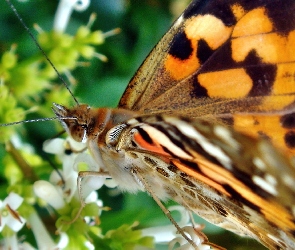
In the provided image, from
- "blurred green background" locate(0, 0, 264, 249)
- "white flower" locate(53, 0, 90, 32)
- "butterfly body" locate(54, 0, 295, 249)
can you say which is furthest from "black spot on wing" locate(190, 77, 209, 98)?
"white flower" locate(53, 0, 90, 32)

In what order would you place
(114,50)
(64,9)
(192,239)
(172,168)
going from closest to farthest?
(172,168)
(192,239)
(64,9)
(114,50)

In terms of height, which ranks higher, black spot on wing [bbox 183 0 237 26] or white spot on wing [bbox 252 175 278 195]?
black spot on wing [bbox 183 0 237 26]

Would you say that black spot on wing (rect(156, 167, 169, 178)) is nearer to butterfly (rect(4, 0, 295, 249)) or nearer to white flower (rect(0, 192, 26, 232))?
butterfly (rect(4, 0, 295, 249))

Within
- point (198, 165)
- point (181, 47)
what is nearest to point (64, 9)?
point (181, 47)

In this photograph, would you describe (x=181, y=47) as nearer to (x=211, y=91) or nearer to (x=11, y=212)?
(x=211, y=91)

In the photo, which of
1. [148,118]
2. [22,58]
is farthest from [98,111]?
[22,58]
